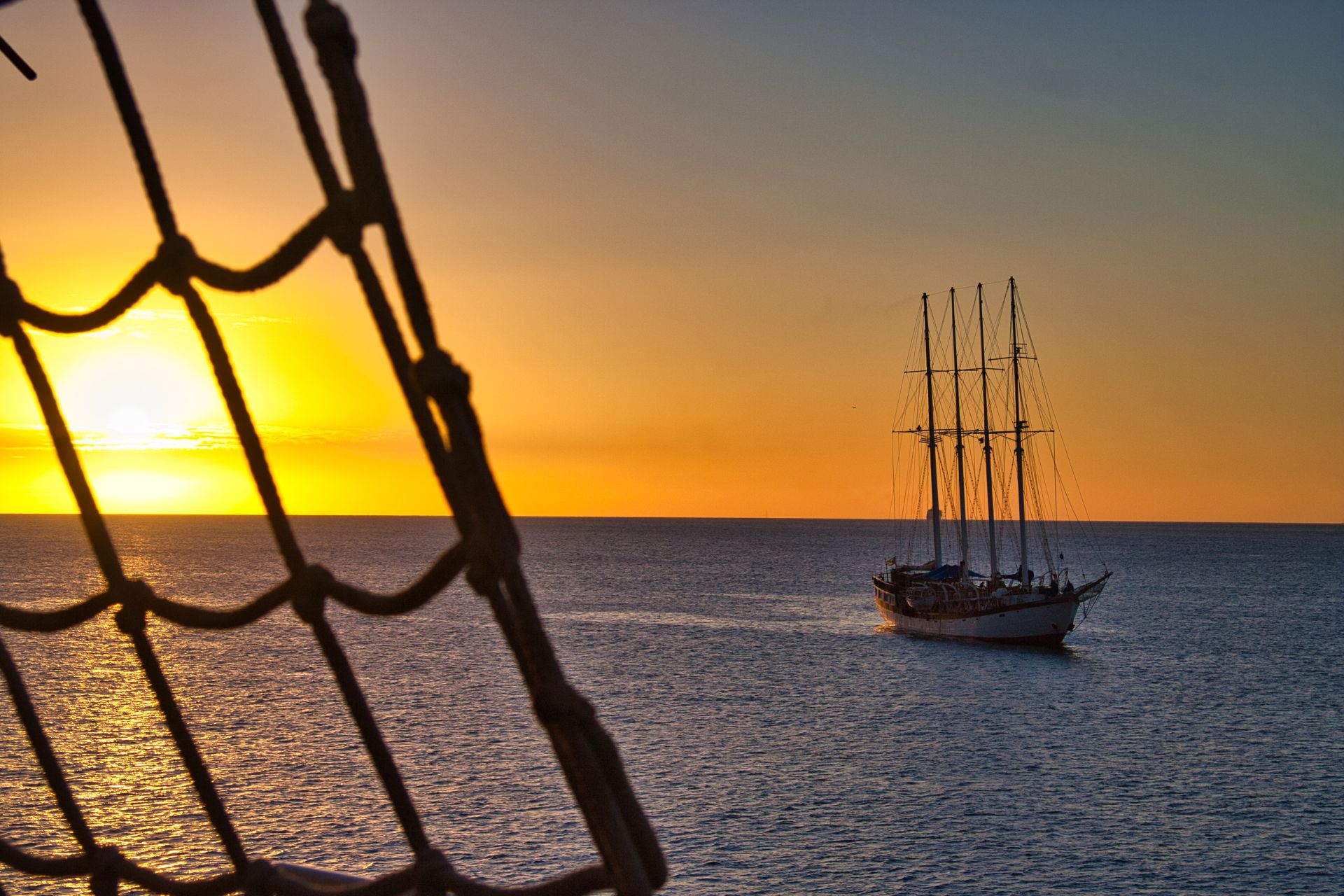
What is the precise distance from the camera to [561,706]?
2.21m

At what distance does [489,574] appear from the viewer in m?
2.23

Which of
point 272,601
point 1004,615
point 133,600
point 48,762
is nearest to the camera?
point 272,601

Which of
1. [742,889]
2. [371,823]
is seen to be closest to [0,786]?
[371,823]

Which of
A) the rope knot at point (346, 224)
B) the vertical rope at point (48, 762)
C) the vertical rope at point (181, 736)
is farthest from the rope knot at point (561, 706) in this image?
the vertical rope at point (48, 762)

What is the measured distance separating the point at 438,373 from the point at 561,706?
635 millimetres

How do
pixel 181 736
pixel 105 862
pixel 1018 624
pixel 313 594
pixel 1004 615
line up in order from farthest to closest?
pixel 1018 624 → pixel 1004 615 → pixel 105 862 → pixel 181 736 → pixel 313 594

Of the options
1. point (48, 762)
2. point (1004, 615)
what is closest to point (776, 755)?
point (1004, 615)

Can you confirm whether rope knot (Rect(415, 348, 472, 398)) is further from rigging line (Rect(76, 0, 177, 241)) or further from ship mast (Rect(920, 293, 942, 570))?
ship mast (Rect(920, 293, 942, 570))

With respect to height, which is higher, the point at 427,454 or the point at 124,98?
the point at 124,98

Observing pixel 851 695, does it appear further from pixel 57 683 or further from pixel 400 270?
pixel 400 270

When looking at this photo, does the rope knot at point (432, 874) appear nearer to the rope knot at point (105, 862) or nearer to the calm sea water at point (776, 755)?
the rope knot at point (105, 862)

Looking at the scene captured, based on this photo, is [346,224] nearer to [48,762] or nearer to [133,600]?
[133,600]

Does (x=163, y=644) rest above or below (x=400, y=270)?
below

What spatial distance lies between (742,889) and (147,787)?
2102cm
